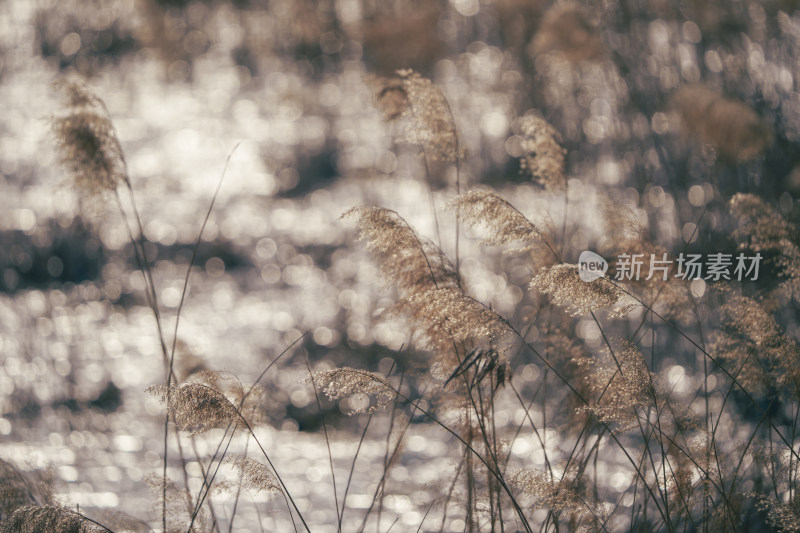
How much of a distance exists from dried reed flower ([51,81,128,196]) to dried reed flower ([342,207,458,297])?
91 centimetres

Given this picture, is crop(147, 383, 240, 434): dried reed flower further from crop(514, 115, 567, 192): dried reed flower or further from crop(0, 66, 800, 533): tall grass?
crop(514, 115, 567, 192): dried reed flower

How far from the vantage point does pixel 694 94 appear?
13.7ft

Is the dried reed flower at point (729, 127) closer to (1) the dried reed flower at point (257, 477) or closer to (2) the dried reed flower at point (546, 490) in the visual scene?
(2) the dried reed flower at point (546, 490)

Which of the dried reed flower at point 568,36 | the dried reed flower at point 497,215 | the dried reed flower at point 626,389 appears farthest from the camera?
the dried reed flower at point 568,36

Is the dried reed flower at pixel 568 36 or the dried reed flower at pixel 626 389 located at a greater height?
the dried reed flower at pixel 568 36

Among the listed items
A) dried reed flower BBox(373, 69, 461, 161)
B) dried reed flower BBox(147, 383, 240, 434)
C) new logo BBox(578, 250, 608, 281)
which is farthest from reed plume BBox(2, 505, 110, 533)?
dried reed flower BBox(373, 69, 461, 161)

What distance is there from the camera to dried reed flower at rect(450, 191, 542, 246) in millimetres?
2012

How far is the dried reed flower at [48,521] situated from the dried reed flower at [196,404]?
311 mm

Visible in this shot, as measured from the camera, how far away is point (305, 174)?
874cm

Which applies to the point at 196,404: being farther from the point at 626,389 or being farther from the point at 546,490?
the point at 626,389

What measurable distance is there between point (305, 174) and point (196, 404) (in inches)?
278

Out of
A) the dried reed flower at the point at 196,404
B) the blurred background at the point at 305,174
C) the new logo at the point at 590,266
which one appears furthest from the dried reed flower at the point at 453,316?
the blurred background at the point at 305,174

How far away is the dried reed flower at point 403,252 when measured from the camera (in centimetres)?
206

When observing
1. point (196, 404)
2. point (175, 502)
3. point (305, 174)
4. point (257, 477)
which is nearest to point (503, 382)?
point (257, 477)
